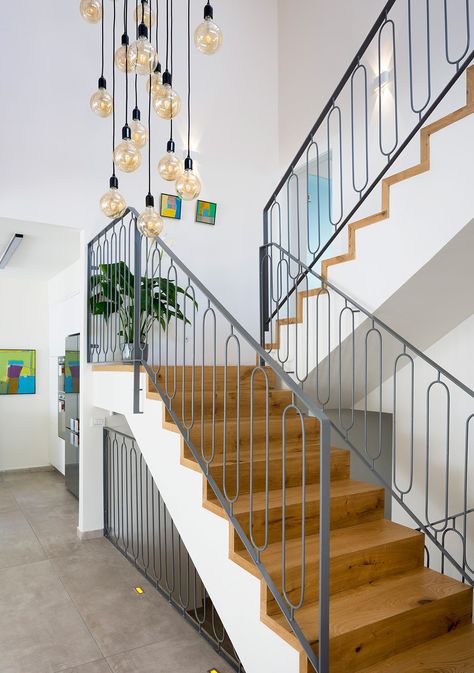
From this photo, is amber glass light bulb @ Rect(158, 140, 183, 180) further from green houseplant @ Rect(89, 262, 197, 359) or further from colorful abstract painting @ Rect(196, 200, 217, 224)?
colorful abstract painting @ Rect(196, 200, 217, 224)

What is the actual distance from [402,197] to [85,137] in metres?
2.99

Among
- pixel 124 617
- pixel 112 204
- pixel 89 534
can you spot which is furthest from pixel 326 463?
pixel 89 534

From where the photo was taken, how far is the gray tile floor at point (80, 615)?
2.72 meters

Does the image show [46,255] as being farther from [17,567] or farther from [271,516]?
[271,516]

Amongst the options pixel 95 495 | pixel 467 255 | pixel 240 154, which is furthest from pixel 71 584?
pixel 240 154

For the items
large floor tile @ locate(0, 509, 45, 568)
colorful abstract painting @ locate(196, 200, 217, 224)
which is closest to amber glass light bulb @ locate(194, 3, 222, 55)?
colorful abstract painting @ locate(196, 200, 217, 224)

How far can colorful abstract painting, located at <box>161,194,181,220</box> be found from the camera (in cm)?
481

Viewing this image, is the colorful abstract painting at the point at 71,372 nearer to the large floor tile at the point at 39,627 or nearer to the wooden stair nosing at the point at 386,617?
the large floor tile at the point at 39,627

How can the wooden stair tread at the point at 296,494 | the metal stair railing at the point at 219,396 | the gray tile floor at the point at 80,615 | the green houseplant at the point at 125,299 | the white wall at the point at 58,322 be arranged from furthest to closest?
the white wall at the point at 58,322
the green houseplant at the point at 125,299
the gray tile floor at the point at 80,615
the wooden stair tread at the point at 296,494
the metal stair railing at the point at 219,396

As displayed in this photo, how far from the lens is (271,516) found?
2400 millimetres

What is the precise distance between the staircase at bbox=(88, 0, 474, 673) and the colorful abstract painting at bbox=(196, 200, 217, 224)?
1.11m

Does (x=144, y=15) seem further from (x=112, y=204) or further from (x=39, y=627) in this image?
(x=39, y=627)

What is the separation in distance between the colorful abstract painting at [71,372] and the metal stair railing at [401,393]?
270 centimetres

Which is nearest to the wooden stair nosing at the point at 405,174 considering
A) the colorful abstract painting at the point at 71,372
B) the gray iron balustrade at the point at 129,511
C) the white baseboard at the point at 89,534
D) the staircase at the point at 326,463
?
the staircase at the point at 326,463
